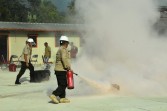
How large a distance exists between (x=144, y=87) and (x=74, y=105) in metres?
2.65

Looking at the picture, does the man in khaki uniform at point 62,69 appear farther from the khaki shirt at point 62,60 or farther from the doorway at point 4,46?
the doorway at point 4,46

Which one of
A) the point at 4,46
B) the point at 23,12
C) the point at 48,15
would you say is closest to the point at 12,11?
the point at 23,12

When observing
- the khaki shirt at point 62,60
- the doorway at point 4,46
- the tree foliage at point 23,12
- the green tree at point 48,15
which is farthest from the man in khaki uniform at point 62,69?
the green tree at point 48,15

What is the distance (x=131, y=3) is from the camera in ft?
44.7

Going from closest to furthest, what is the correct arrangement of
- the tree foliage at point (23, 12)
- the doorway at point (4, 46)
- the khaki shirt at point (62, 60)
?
the khaki shirt at point (62, 60) < the doorway at point (4, 46) < the tree foliage at point (23, 12)

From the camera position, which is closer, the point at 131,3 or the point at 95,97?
the point at 95,97

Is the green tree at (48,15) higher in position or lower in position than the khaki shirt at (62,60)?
higher

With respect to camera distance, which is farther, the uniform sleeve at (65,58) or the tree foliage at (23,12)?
the tree foliage at (23,12)

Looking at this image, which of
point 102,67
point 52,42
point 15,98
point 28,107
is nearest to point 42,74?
point 102,67

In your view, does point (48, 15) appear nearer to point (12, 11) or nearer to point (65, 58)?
point (12, 11)

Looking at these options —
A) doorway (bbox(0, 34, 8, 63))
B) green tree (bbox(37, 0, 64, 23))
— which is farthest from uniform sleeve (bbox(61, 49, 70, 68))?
green tree (bbox(37, 0, 64, 23))

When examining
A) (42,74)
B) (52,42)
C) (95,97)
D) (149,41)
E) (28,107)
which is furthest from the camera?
(52,42)

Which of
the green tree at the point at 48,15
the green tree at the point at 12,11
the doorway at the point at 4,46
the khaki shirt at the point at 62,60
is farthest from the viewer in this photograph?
the green tree at the point at 48,15

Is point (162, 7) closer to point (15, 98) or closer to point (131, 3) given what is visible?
point (131, 3)
